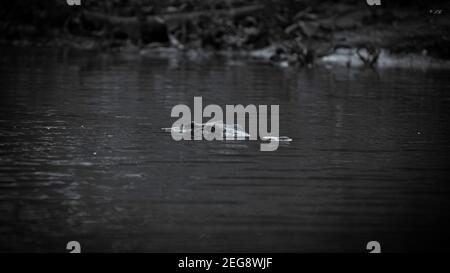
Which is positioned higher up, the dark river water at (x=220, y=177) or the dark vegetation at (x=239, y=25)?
the dark vegetation at (x=239, y=25)

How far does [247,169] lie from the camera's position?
11031mm

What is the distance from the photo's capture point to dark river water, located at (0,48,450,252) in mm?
7863

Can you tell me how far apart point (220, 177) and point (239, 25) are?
34.4m

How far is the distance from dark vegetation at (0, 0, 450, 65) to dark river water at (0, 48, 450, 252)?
54.1 feet

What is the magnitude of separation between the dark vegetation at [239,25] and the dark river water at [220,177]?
16486mm

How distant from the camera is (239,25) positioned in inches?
1743

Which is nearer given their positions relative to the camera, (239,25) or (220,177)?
(220,177)

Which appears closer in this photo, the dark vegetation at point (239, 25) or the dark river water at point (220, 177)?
the dark river water at point (220, 177)

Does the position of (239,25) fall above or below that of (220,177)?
above

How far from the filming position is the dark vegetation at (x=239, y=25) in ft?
121

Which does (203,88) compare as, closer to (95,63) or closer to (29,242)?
(95,63)

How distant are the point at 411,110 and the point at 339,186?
8.68 m

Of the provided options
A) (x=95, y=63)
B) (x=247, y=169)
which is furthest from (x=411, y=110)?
(x=95, y=63)
